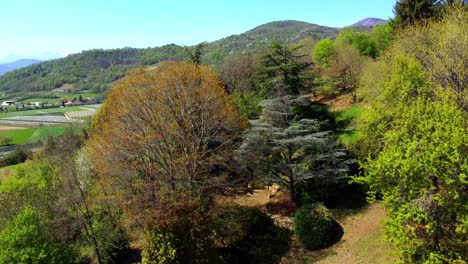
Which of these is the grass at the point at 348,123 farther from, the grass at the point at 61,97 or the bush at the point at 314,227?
the grass at the point at 61,97

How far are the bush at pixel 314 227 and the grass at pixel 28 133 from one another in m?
74.7

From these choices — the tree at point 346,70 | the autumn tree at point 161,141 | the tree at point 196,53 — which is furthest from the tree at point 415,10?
the autumn tree at point 161,141

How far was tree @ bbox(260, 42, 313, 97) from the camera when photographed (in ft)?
90.3

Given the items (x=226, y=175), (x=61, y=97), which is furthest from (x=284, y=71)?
(x=61, y=97)

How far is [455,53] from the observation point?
1919cm

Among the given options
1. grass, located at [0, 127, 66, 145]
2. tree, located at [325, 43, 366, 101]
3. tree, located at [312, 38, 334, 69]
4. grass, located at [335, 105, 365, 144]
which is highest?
tree, located at [312, 38, 334, 69]

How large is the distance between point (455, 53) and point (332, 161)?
8809 mm

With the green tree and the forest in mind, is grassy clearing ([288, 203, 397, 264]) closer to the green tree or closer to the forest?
the forest

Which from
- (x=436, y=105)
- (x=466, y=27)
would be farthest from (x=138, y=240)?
(x=466, y=27)

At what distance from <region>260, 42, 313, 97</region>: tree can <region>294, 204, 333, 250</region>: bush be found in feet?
35.8

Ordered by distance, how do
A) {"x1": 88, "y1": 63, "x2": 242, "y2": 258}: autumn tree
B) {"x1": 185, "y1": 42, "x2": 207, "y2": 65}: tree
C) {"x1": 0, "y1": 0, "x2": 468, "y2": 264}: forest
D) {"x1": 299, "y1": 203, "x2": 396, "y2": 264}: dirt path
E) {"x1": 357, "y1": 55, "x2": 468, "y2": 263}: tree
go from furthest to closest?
{"x1": 185, "y1": 42, "x2": 207, "y2": 65}: tree < {"x1": 88, "y1": 63, "x2": 242, "y2": 258}: autumn tree < {"x1": 299, "y1": 203, "x2": 396, "y2": 264}: dirt path < {"x1": 0, "y1": 0, "x2": 468, "y2": 264}: forest < {"x1": 357, "y1": 55, "x2": 468, "y2": 263}: tree

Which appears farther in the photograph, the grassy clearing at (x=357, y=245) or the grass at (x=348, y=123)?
the grass at (x=348, y=123)

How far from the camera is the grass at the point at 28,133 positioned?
8088 centimetres

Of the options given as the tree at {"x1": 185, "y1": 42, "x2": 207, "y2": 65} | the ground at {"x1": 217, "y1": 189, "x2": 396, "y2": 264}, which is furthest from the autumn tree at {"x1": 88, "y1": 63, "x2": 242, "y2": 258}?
the tree at {"x1": 185, "y1": 42, "x2": 207, "y2": 65}
